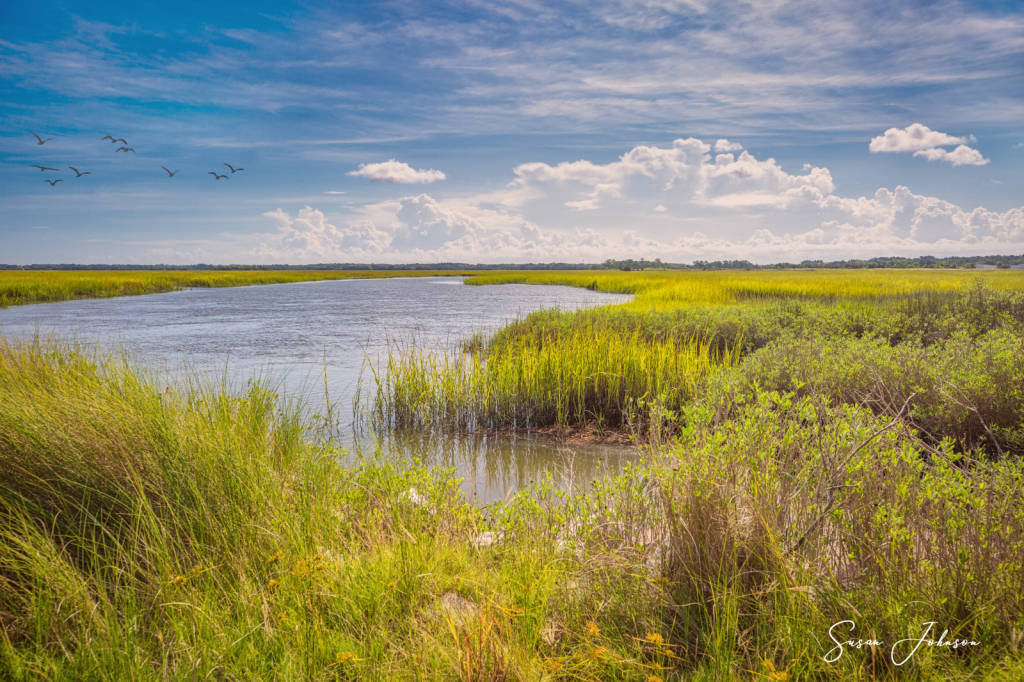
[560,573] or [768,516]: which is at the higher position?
[768,516]

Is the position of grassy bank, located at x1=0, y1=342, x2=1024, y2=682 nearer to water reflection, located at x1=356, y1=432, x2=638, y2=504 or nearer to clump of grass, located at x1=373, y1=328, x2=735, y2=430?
water reflection, located at x1=356, y1=432, x2=638, y2=504

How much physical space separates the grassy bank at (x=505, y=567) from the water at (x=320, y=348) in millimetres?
1156

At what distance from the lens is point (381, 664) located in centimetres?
255

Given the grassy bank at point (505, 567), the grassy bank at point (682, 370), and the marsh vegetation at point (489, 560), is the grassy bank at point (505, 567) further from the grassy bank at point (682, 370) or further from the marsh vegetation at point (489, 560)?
the grassy bank at point (682, 370)

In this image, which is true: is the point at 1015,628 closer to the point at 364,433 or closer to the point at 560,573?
the point at 560,573

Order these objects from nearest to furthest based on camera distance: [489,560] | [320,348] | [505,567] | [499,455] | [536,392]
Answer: [505,567], [489,560], [499,455], [536,392], [320,348]

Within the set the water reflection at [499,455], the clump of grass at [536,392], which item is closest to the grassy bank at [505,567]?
the water reflection at [499,455]

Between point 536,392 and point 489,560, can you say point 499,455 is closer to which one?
point 536,392

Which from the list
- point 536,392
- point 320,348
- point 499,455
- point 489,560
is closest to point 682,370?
point 536,392

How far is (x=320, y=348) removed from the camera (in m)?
17.7

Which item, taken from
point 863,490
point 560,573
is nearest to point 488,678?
point 560,573

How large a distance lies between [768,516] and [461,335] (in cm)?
1681

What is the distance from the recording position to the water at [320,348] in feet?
25.2

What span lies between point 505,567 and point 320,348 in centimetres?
1594
